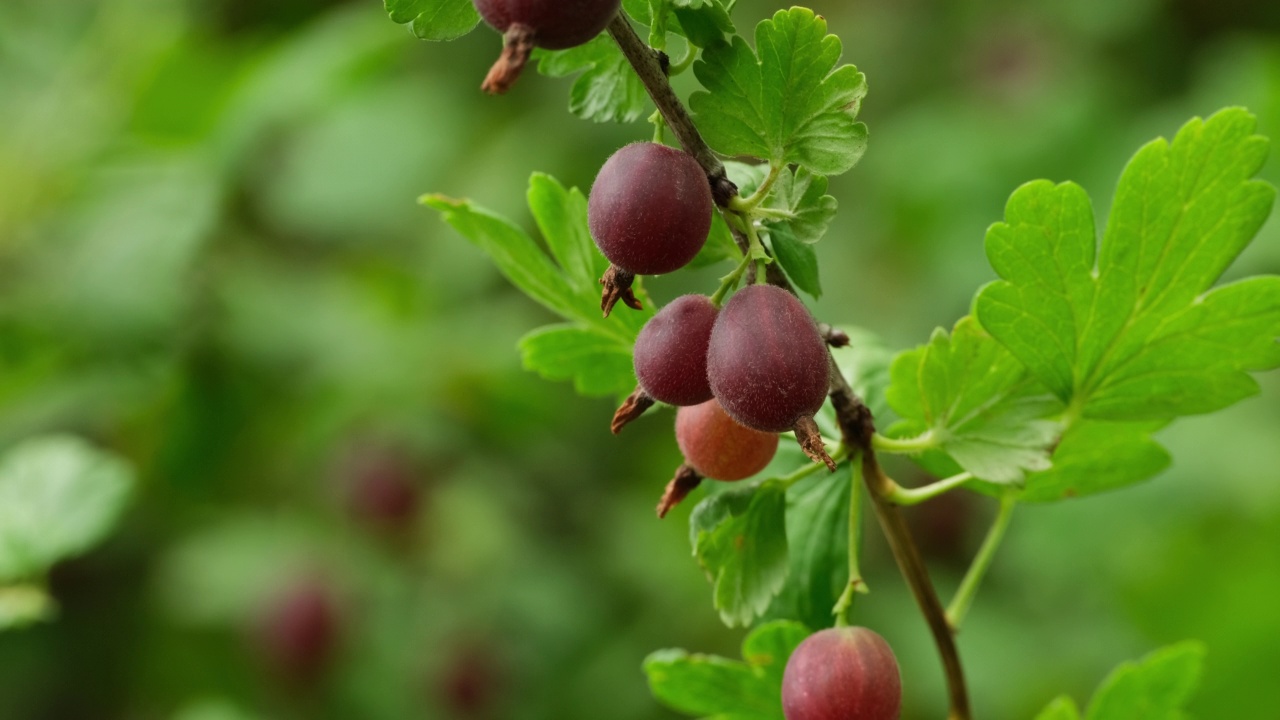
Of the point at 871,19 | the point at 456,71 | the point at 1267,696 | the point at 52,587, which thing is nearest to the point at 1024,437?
the point at 1267,696

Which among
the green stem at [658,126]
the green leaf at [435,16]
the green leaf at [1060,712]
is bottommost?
the green leaf at [1060,712]

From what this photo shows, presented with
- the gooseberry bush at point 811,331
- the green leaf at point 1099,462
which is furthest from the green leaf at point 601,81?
the green leaf at point 1099,462

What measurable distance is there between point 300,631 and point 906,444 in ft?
6.59

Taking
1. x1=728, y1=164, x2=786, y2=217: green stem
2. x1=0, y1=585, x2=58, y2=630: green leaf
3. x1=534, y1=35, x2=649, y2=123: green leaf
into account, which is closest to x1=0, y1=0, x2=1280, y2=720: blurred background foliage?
x1=0, y1=585, x2=58, y2=630: green leaf

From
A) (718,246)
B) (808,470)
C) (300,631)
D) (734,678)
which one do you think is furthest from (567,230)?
(300,631)

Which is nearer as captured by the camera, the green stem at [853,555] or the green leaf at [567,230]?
the green stem at [853,555]

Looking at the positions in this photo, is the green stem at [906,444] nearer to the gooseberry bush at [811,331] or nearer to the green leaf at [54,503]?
the gooseberry bush at [811,331]

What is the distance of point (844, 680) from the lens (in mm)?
770

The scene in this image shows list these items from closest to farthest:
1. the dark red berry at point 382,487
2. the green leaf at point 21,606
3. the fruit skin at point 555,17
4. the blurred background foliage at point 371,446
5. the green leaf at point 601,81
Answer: the fruit skin at point 555,17, the green leaf at point 601,81, the green leaf at point 21,606, the blurred background foliage at point 371,446, the dark red berry at point 382,487

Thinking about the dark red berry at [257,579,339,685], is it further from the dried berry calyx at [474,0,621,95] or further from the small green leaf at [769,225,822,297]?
the dried berry calyx at [474,0,621,95]

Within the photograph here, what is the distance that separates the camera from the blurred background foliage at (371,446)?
256 cm

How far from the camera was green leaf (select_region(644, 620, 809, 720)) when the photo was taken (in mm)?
994

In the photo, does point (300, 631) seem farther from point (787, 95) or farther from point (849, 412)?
point (787, 95)

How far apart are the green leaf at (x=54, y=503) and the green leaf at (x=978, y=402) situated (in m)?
1.05
